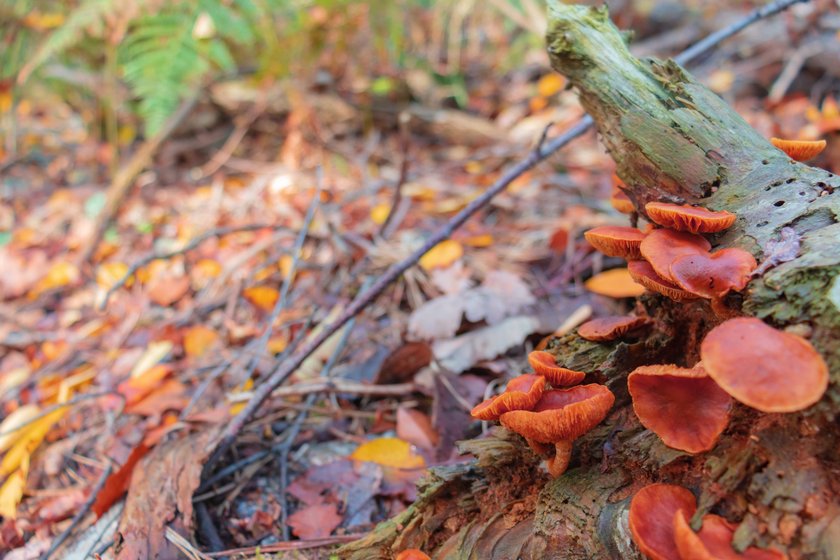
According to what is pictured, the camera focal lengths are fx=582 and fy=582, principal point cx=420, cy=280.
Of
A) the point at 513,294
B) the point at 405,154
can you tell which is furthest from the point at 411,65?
the point at 513,294

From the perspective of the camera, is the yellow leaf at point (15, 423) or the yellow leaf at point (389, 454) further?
the yellow leaf at point (15, 423)

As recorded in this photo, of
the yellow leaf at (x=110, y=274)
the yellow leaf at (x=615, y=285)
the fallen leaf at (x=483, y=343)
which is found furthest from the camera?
the yellow leaf at (x=110, y=274)

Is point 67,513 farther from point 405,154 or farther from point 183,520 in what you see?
point 405,154

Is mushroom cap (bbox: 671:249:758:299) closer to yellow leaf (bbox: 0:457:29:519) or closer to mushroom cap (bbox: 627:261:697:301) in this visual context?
mushroom cap (bbox: 627:261:697:301)

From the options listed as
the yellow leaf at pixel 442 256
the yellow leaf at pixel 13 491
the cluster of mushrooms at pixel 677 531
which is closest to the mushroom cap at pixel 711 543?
the cluster of mushrooms at pixel 677 531

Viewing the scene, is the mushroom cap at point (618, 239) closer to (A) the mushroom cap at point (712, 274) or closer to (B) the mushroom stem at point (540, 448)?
(A) the mushroom cap at point (712, 274)

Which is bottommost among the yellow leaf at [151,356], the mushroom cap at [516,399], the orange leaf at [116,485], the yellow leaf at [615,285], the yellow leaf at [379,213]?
the yellow leaf at [151,356]
